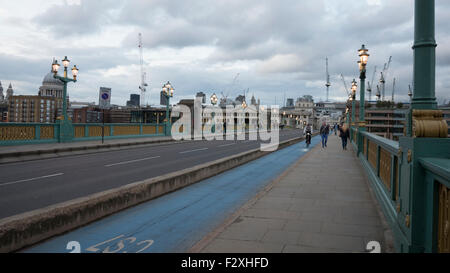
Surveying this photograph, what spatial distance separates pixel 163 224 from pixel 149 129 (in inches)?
1168

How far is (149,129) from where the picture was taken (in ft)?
116

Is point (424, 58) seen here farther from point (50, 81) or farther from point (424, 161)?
point (50, 81)

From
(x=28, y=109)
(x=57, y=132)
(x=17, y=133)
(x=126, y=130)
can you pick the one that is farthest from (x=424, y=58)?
(x=28, y=109)

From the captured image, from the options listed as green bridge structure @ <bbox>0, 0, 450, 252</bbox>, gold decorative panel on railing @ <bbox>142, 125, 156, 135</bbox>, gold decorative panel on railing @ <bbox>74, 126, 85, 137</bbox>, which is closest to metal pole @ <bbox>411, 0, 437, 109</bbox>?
green bridge structure @ <bbox>0, 0, 450, 252</bbox>

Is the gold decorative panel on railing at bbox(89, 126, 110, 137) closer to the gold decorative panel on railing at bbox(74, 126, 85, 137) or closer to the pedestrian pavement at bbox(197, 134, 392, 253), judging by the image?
the gold decorative panel on railing at bbox(74, 126, 85, 137)

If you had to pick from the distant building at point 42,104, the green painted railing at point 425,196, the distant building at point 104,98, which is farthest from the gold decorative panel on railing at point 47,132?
the distant building at point 42,104

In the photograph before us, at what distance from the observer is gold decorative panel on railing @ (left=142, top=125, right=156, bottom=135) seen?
113ft

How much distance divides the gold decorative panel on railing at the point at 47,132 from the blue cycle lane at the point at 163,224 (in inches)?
659

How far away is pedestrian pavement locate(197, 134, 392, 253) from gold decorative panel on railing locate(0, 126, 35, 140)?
18129mm

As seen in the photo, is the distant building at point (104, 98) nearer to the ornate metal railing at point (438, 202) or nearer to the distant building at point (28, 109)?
the ornate metal railing at point (438, 202)

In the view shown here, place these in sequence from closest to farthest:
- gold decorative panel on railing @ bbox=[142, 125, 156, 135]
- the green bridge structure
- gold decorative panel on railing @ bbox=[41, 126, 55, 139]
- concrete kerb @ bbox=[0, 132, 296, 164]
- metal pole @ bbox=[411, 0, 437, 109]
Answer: the green bridge structure < metal pole @ bbox=[411, 0, 437, 109] < concrete kerb @ bbox=[0, 132, 296, 164] < gold decorative panel on railing @ bbox=[41, 126, 55, 139] < gold decorative panel on railing @ bbox=[142, 125, 156, 135]

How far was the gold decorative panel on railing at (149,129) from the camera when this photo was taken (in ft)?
113
